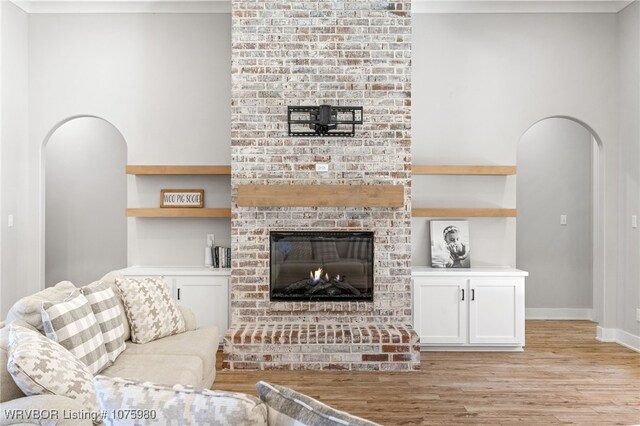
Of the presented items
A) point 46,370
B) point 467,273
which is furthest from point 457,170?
point 46,370

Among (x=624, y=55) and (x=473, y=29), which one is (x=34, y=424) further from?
(x=624, y=55)

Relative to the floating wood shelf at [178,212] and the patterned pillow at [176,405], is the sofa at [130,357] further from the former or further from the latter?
the floating wood shelf at [178,212]

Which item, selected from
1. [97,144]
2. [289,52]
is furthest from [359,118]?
[97,144]

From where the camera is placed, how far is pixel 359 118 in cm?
454

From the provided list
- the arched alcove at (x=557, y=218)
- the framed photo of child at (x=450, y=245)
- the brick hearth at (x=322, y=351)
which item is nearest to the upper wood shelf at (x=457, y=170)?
the framed photo of child at (x=450, y=245)

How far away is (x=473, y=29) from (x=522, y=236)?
254 cm

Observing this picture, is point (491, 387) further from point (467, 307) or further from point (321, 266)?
point (321, 266)

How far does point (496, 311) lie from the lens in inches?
184

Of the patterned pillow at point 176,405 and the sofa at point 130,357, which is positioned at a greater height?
the patterned pillow at point 176,405

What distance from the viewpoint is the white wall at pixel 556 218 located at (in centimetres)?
610

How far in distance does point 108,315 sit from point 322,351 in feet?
6.20

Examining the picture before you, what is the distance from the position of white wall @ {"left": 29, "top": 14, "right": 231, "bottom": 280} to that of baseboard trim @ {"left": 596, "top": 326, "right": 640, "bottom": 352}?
3907 millimetres

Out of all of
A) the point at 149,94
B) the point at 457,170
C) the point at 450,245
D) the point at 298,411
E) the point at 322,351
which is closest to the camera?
the point at 298,411

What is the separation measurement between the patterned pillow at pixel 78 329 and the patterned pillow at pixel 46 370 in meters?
0.26
